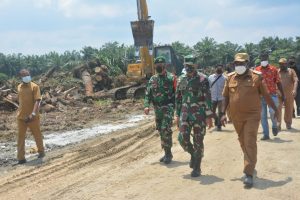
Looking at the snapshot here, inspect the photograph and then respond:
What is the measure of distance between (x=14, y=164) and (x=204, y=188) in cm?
533

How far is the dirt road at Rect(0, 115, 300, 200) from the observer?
682 centimetres

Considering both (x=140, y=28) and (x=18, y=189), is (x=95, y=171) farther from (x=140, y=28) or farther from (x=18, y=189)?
(x=140, y=28)

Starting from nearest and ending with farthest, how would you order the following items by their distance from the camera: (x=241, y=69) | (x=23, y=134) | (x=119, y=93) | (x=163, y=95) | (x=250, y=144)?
(x=250, y=144) < (x=241, y=69) < (x=163, y=95) < (x=23, y=134) < (x=119, y=93)

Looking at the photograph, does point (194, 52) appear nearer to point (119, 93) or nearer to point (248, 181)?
point (119, 93)

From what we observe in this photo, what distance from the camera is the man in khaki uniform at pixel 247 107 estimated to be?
6676mm

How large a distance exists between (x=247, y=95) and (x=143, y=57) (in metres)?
18.2

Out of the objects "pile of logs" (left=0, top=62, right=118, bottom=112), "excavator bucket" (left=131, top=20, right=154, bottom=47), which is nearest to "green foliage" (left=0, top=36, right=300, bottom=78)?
"pile of logs" (left=0, top=62, right=118, bottom=112)

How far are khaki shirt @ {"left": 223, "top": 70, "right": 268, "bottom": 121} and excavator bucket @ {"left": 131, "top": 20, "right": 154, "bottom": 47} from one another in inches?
608

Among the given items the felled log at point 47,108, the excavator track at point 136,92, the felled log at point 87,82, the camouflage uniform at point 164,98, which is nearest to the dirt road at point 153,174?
the camouflage uniform at point 164,98

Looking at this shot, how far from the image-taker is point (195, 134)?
24.2 feet

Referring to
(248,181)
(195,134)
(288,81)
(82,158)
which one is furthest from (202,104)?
(288,81)

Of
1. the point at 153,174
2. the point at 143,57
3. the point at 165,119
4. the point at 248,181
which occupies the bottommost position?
the point at 153,174

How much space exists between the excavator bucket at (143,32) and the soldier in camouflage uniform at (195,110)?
14727 millimetres

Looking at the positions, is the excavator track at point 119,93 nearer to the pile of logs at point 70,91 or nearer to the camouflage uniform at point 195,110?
the pile of logs at point 70,91
